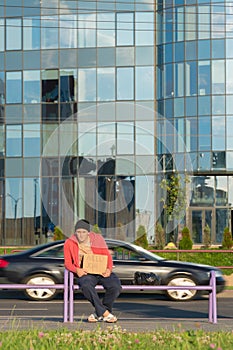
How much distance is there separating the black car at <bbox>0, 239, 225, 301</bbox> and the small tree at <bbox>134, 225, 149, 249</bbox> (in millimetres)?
Result: 22934

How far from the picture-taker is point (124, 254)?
746 inches

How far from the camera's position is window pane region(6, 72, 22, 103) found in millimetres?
48844

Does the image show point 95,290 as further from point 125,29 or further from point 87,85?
point 125,29

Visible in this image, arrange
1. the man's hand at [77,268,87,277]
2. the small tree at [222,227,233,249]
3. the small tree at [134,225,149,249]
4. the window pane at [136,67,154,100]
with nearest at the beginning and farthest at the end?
1. the man's hand at [77,268,87,277]
2. the small tree at [134,225,149,249]
3. the small tree at [222,227,233,249]
4. the window pane at [136,67,154,100]

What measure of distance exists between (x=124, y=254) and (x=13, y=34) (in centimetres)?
3275

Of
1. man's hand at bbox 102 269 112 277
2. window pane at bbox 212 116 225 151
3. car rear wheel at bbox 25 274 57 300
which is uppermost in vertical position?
window pane at bbox 212 116 225 151

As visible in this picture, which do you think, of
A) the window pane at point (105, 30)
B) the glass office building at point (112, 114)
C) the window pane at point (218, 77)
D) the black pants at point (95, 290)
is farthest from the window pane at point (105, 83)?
the black pants at point (95, 290)

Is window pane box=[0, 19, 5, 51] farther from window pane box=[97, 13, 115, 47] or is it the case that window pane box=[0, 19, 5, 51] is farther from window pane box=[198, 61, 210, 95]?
window pane box=[198, 61, 210, 95]

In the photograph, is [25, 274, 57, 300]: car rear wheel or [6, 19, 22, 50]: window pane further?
[6, 19, 22, 50]: window pane

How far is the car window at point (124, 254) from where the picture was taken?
62.0 feet

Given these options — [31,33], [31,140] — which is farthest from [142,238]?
[31,33]

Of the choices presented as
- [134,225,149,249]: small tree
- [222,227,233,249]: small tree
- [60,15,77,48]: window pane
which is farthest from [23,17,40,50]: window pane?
[222,227,233,249]: small tree

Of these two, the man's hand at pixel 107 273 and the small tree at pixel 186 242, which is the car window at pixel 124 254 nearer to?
the man's hand at pixel 107 273

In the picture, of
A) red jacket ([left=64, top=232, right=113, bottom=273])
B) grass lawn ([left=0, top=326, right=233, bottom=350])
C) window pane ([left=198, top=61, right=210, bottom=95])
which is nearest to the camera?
grass lawn ([left=0, top=326, right=233, bottom=350])
